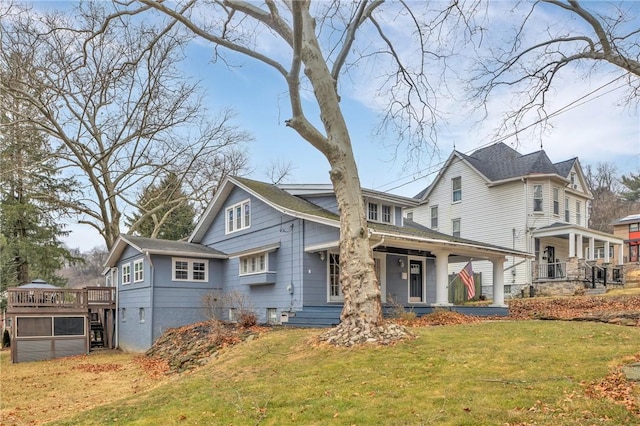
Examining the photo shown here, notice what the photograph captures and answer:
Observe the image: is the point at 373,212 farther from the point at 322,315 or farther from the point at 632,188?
the point at 632,188

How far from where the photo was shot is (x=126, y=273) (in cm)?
2162

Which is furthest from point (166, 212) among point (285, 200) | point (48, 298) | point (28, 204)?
point (285, 200)

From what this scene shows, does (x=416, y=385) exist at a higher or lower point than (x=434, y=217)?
lower

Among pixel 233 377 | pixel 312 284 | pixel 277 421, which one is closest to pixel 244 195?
pixel 312 284

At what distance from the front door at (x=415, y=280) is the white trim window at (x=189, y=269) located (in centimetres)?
824

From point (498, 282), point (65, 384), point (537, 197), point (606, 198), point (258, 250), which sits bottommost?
point (65, 384)

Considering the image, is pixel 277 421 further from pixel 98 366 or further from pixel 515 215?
pixel 515 215

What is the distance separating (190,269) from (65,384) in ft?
23.9

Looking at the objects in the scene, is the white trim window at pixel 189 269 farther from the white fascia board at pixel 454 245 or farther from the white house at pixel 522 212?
the white house at pixel 522 212

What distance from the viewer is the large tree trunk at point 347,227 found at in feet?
31.5

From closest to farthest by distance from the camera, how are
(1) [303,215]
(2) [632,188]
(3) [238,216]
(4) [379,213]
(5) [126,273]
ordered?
(1) [303,215]
(4) [379,213]
(3) [238,216]
(5) [126,273]
(2) [632,188]

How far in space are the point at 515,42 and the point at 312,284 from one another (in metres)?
9.04

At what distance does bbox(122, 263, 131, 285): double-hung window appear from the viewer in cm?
2123

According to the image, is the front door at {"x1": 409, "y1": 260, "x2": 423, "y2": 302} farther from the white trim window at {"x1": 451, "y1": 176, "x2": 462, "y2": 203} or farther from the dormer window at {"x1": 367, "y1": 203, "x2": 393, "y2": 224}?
the white trim window at {"x1": 451, "y1": 176, "x2": 462, "y2": 203}
